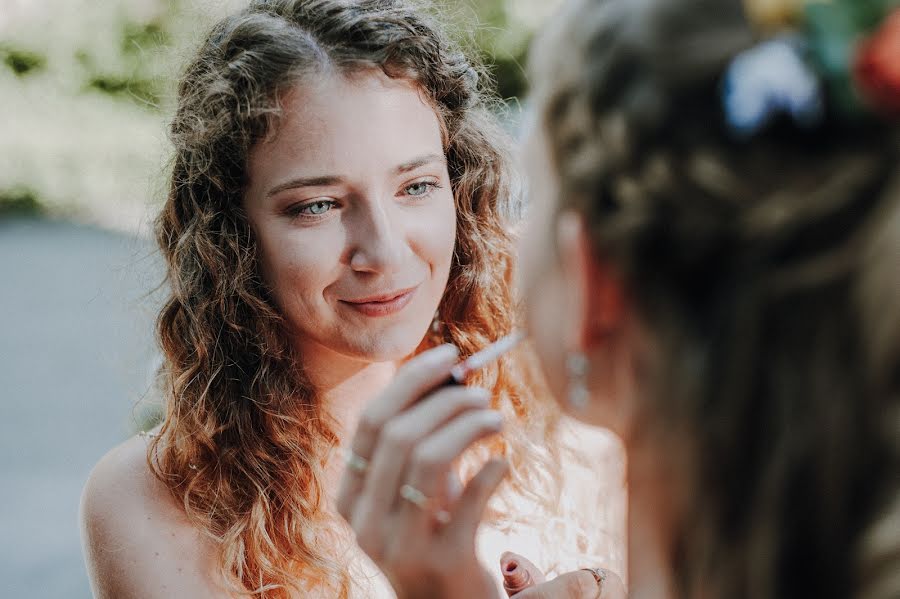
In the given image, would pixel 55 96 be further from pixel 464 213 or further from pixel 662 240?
pixel 662 240

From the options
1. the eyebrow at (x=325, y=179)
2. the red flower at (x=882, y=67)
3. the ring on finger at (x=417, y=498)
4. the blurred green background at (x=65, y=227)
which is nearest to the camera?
the red flower at (x=882, y=67)

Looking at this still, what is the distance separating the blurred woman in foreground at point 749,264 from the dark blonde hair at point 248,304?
0.91 m

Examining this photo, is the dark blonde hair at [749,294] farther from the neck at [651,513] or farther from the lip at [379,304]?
the lip at [379,304]

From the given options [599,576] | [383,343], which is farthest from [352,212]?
[599,576]

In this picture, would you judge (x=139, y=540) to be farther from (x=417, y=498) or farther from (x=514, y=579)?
(x=417, y=498)

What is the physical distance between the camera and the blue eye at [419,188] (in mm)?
1787

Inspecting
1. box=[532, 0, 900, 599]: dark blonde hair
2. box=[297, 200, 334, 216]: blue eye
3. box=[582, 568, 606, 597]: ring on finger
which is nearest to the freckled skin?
box=[297, 200, 334, 216]: blue eye

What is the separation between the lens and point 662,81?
0.84 meters

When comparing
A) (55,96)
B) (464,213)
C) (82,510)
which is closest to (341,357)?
(464,213)

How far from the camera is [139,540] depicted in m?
1.75

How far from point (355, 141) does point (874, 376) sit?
3.64 feet

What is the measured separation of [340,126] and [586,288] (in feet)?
2.88

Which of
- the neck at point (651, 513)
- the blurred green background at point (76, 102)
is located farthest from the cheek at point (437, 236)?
the blurred green background at point (76, 102)

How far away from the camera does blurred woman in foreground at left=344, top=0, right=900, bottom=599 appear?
77 centimetres
